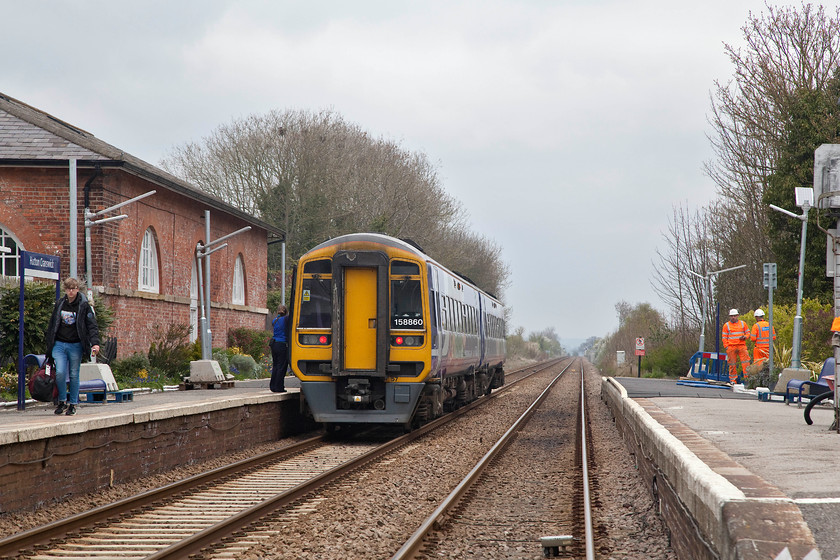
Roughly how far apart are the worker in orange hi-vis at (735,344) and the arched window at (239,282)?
17381 millimetres

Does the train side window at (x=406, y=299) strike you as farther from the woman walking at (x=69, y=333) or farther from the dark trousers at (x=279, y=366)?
the woman walking at (x=69, y=333)

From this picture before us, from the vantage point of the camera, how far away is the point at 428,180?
49625 mm

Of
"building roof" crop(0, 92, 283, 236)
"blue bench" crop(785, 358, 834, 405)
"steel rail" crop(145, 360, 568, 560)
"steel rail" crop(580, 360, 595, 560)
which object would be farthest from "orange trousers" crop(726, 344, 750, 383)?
"building roof" crop(0, 92, 283, 236)

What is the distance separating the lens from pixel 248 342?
3181 cm

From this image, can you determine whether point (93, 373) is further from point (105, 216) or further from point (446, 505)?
point (105, 216)

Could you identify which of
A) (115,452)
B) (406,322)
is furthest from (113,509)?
(406,322)

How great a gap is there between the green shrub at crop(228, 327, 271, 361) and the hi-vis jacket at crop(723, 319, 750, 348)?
1605 centimetres

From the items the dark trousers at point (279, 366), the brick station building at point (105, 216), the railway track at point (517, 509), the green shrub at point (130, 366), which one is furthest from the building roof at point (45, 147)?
the railway track at point (517, 509)

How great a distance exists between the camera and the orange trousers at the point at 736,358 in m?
21.8

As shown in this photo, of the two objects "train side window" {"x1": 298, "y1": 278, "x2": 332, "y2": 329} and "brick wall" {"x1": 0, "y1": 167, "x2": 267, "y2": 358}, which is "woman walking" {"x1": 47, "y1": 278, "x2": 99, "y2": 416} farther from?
"brick wall" {"x1": 0, "y1": 167, "x2": 267, "y2": 358}

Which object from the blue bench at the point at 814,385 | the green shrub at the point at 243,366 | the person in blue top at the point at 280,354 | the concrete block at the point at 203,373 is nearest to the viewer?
the blue bench at the point at 814,385

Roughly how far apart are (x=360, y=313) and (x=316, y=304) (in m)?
0.67

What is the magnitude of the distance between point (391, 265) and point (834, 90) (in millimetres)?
21085

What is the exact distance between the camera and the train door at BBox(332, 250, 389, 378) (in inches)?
514
